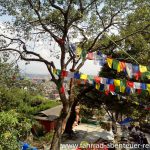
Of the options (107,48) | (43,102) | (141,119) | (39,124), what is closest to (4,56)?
(107,48)

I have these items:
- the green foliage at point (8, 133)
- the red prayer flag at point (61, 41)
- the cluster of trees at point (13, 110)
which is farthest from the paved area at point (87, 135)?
the green foliage at point (8, 133)

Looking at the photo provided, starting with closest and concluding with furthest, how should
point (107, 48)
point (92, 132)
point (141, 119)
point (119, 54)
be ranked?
1. point (107, 48)
2. point (119, 54)
3. point (141, 119)
4. point (92, 132)

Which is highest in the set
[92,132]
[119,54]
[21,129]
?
[119,54]

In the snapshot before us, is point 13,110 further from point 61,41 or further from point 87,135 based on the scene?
point 87,135

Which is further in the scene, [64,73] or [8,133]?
[64,73]

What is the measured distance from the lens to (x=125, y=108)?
22344 mm

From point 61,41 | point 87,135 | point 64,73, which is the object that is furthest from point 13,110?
point 87,135

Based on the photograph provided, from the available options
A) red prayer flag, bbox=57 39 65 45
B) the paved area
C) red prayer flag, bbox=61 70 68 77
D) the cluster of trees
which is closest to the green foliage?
the cluster of trees

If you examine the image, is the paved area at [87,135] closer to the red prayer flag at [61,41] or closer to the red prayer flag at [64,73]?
the red prayer flag at [64,73]

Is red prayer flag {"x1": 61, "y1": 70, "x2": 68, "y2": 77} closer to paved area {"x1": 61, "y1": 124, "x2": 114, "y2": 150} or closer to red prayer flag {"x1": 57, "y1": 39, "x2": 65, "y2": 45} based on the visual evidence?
red prayer flag {"x1": 57, "y1": 39, "x2": 65, "y2": 45}

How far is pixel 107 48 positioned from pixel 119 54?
7.43 ft

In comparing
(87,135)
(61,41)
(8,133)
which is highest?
(61,41)

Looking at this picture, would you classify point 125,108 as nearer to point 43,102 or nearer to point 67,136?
point 67,136

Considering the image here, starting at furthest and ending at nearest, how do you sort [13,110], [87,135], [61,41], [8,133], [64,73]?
1. [87,135]
2. [61,41]
3. [64,73]
4. [13,110]
5. [8,133]
